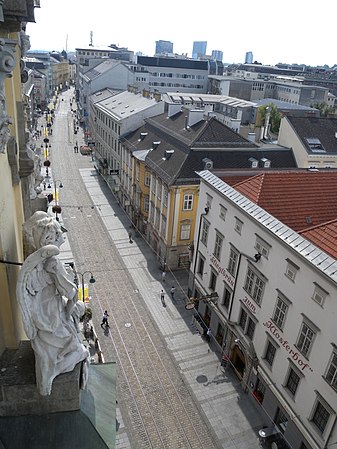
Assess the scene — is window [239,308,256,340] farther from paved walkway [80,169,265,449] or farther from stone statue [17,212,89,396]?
stone statue [17,212,89,396]

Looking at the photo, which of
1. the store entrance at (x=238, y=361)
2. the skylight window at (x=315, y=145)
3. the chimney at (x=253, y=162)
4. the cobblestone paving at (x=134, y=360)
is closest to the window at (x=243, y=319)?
the store entrance at (x=238, y=361)

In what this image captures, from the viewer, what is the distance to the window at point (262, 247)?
25328 mm

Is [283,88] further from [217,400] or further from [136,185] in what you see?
[217,400]

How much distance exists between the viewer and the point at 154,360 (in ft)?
103

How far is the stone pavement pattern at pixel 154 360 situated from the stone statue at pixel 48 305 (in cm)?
2042

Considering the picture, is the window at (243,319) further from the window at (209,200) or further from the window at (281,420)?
the window at (209,200)

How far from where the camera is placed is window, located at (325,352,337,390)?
65.9 feet

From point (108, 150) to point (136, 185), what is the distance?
19.2 m

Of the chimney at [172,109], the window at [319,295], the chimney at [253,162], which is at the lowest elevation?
the window at [319,295]

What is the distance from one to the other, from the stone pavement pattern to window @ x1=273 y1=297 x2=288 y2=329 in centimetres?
790

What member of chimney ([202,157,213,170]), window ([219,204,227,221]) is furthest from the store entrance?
chimney ([202,157,213,170])

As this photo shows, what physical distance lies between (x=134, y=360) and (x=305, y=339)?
14.6 meters

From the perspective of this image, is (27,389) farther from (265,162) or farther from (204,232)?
(265,162)

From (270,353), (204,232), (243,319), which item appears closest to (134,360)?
(243,319)
